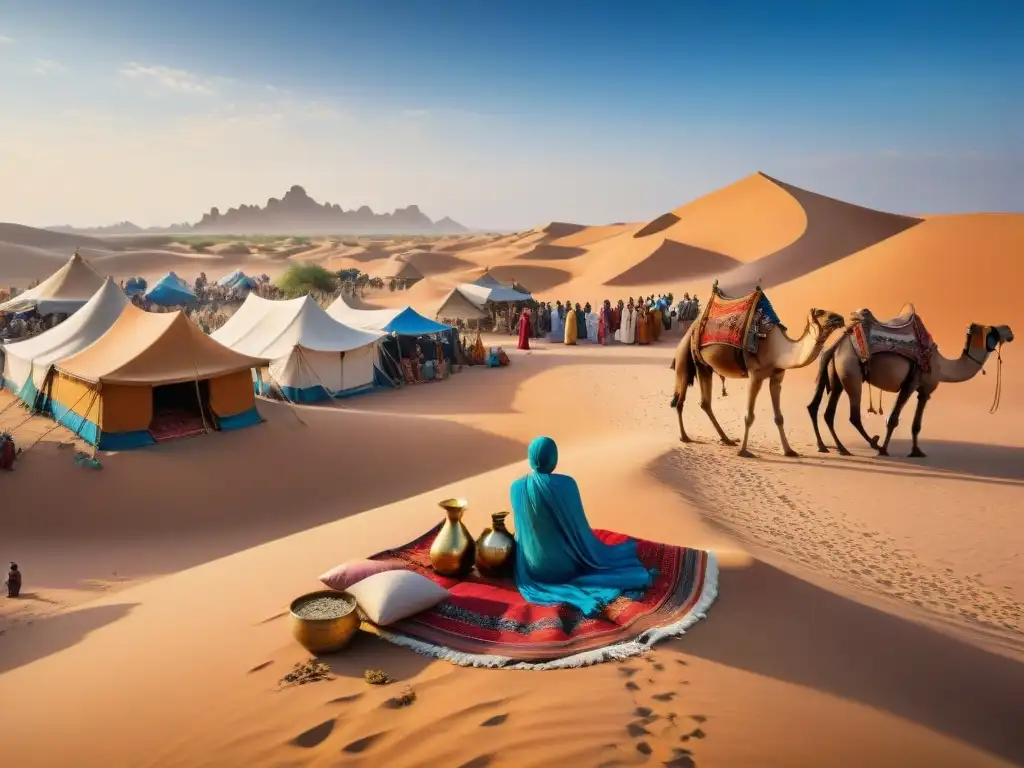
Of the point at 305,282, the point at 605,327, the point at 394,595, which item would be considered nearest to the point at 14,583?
the point at 394,595

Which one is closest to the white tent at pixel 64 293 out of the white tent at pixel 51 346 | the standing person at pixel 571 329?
the white tent at pixel 51 346

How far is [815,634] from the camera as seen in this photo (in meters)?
4.67

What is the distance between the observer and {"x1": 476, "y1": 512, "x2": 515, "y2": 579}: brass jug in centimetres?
529

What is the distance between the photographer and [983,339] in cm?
1027

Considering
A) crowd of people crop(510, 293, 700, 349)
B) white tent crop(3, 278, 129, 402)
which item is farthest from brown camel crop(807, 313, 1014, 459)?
crowd of people crop(510, 293, 700, 349)

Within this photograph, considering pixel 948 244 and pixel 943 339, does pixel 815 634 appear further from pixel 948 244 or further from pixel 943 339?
pixel 948 244

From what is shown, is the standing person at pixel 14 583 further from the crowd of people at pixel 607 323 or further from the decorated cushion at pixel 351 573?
the crowd of people at pixel 607 323

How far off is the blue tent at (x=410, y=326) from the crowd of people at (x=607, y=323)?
523 cm

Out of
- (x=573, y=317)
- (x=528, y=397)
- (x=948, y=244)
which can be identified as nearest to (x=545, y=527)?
(x=528, y=397)

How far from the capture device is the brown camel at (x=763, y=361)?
9234 mm

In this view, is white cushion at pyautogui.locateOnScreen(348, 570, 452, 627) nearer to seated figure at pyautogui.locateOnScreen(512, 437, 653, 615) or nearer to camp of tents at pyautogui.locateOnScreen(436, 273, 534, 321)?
seated figure at pyautogui.locateOnScreen(512, 437, 653, 615)

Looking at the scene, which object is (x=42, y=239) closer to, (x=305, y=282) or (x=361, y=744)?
(x=305, y=282)

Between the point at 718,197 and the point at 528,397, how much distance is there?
150 ft

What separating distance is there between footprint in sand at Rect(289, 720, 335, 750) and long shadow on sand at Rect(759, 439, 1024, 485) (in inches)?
318
